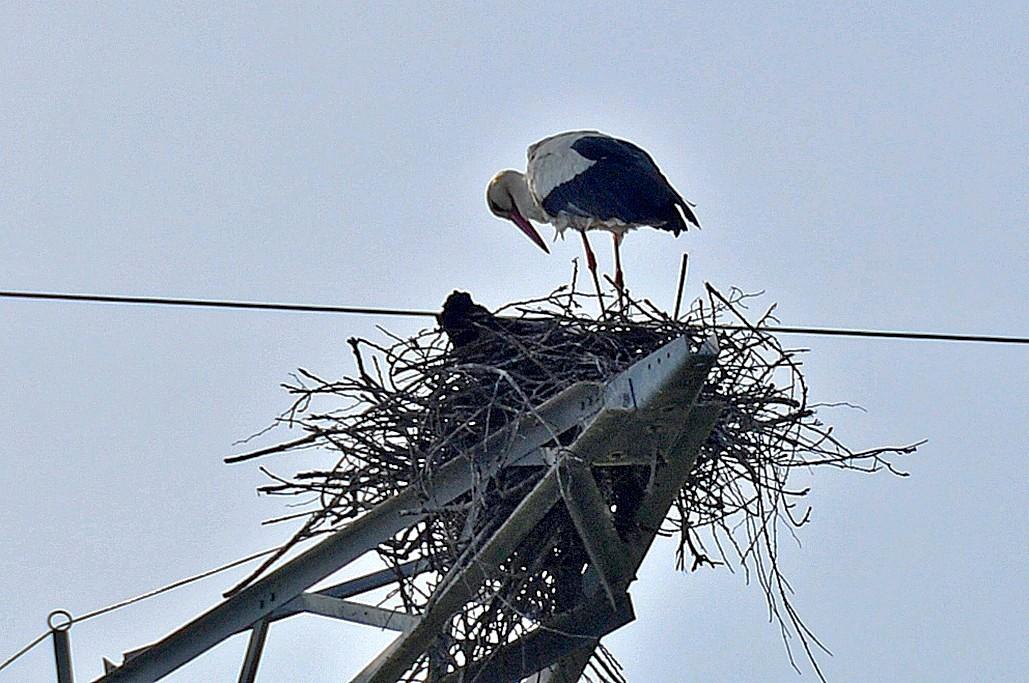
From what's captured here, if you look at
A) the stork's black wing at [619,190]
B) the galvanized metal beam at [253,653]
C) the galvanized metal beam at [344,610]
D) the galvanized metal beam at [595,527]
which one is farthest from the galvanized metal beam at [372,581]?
the stork's black wing at [619,190]

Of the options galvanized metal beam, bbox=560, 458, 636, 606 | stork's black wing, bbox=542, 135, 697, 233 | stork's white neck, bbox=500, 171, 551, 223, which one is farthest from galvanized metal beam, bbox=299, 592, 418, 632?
stork's white neck, bbox=500, 171, 551, 223

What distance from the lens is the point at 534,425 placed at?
17.9ft

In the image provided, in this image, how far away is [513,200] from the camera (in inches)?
390

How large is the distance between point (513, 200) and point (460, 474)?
4.50 meters

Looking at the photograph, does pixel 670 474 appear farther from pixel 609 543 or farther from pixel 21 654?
pixel 21 654

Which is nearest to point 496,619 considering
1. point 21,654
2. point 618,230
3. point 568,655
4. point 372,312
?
point 568,655

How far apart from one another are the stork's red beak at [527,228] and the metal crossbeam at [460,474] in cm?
441

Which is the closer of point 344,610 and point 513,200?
point 344,610

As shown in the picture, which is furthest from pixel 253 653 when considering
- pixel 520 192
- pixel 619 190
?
pixel 520 192

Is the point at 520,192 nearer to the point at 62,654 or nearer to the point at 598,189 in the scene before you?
the point at 598,189

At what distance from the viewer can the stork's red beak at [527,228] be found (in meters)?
9.89

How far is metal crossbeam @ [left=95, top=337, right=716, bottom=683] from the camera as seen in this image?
4.77m

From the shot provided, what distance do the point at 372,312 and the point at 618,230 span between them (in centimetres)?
311

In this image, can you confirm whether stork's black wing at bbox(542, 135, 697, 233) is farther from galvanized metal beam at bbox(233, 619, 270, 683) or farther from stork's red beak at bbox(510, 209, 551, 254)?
galvanized metal beam at bbox(233, 619, 270, 683)
